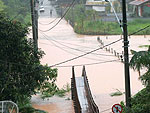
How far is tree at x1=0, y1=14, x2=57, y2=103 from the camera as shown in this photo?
16.2m

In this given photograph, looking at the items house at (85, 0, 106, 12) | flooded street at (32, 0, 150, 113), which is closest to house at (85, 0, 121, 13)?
house at (85, 0, 106, 12)

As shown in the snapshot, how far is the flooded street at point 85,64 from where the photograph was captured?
70.7ft

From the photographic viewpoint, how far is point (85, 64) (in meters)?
30.8

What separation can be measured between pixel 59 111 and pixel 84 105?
8.35 ft

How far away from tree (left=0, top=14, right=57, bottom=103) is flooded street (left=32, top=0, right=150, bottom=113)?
3.34 m

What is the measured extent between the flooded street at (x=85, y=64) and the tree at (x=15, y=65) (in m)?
3.34

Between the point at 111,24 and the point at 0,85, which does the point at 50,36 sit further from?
the point at 0,85

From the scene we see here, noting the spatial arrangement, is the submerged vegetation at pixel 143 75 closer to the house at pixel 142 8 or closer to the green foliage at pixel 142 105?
the green foliage at pixel 142 105

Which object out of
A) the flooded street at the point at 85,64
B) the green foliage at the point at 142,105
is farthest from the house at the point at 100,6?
the green foliage at the point at 142,105

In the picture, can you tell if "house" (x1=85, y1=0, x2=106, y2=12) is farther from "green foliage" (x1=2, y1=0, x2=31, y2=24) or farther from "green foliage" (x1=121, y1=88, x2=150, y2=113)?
"green foliage" (x1=121, y1=88, x2=150, y2=113)

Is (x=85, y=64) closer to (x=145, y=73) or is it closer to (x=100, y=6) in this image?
(x=145, y=73)

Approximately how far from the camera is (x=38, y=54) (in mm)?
18453

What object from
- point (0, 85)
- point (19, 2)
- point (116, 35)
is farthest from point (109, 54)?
point (19, 2)

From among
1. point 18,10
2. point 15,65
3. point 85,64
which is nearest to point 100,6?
point 18,10
